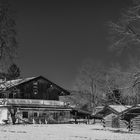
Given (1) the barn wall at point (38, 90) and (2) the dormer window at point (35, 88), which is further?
(2) the dormer window at point (35, 88)

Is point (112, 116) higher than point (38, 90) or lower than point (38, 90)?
lower

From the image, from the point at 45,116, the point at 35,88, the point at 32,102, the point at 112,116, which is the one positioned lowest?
the point at 112,116

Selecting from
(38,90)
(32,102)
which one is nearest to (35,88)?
(38,90)

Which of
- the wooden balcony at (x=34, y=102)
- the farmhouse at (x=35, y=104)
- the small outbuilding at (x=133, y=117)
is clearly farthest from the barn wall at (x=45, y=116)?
the small outbuilding at (x=133, y=117)

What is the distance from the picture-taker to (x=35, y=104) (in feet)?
229

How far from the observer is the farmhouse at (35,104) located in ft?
217

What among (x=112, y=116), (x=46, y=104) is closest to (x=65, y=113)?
(x=46, y=104)

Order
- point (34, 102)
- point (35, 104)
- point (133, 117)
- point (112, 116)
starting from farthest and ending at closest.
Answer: point (34, 102)
point (35, 104)
point (112, 116)
point (133, 117)

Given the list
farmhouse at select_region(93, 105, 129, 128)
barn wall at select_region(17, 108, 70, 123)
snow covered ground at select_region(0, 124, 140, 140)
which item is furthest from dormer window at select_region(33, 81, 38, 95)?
snow covered ground at select_region(0, 124, 140, 140)

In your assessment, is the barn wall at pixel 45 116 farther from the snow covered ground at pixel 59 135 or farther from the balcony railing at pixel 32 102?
the snow covered ground at pixel 59 135

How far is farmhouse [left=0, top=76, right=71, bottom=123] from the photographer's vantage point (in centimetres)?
6600

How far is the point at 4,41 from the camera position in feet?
89.9

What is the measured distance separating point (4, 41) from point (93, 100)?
58.1m

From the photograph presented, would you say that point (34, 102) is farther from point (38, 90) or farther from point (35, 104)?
point (38, 90)
